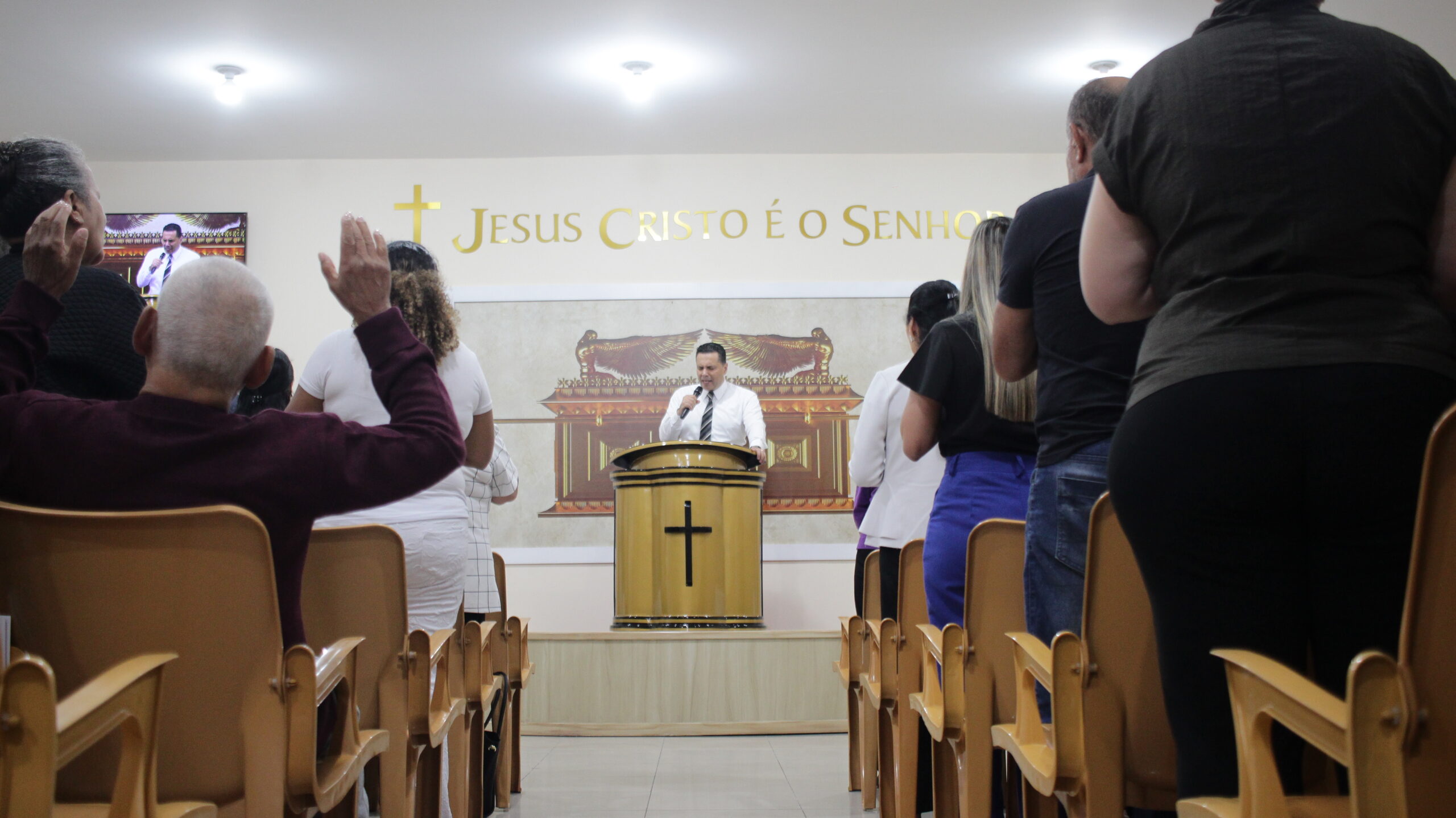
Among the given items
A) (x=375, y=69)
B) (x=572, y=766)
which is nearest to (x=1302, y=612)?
(x=572, y=766)

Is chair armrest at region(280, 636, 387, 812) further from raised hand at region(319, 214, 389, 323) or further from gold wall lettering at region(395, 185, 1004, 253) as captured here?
gold wall lettering at region(395, 185, 1004, 253)

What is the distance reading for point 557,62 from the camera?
5.61 metres

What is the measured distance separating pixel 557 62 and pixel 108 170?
131 inches

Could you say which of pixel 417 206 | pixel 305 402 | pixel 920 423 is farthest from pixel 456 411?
pixel 417 206

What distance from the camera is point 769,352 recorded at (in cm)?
663

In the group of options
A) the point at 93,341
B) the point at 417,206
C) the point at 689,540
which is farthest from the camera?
the point at 417,206

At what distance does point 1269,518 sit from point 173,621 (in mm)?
1254

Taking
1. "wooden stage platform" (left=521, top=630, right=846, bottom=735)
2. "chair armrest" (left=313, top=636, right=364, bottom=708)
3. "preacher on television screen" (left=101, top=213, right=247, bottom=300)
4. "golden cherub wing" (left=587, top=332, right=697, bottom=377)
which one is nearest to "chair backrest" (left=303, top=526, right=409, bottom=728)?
"chair armrest" (left=313, top=636, right=364, bottom=708)

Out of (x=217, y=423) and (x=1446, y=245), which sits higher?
(x=1446, y=245)

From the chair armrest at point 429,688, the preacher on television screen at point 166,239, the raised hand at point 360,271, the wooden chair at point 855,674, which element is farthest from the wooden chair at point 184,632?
the preacher on television screen at point 166,239

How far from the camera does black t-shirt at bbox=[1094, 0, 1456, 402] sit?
1067mm

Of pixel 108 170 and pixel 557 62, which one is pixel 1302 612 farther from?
pixel 108 170

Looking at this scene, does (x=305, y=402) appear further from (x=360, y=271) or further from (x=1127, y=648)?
(x=1127, y=648)

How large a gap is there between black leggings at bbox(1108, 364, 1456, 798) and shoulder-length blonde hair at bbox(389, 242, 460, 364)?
6.09 feet
